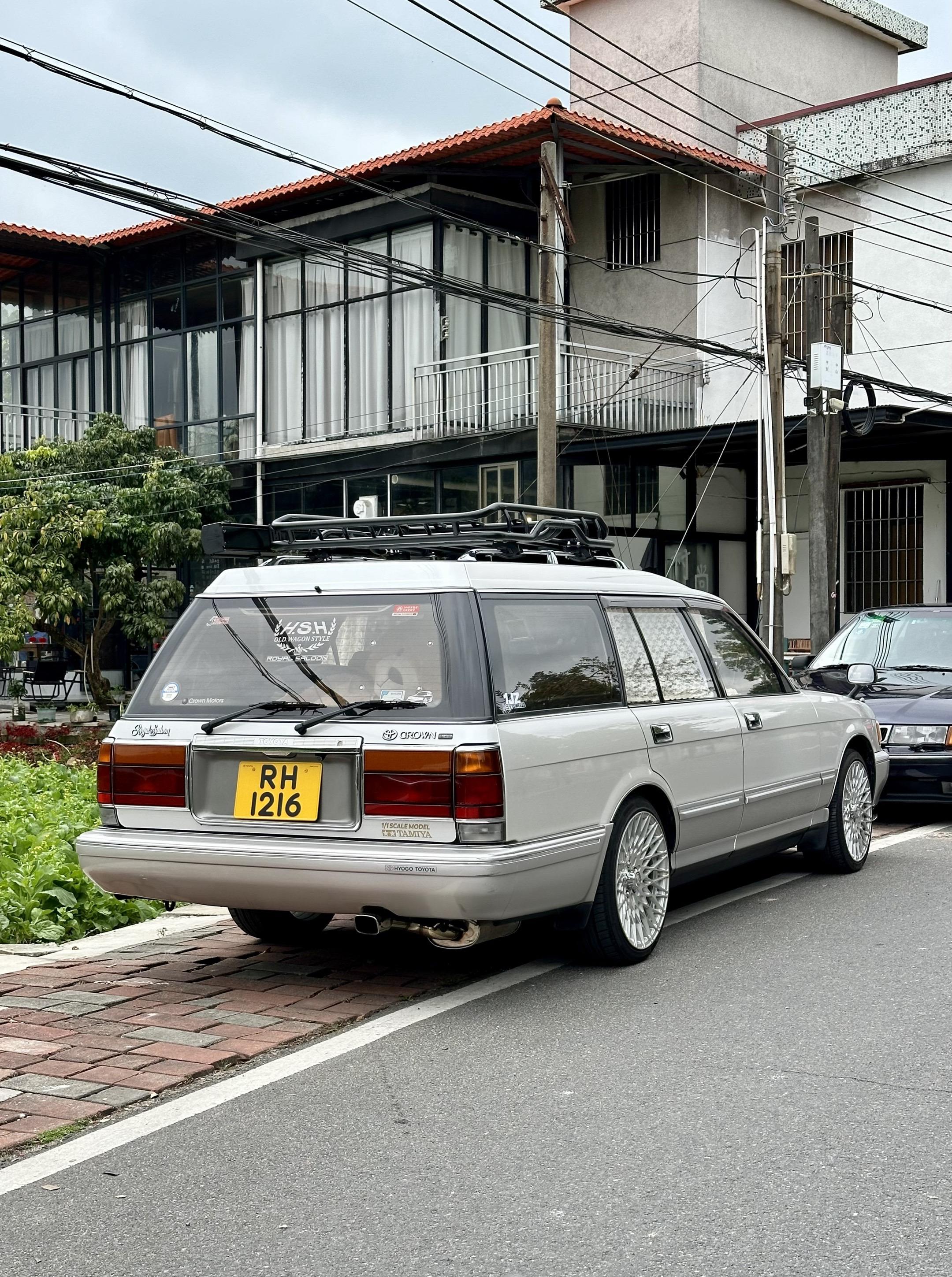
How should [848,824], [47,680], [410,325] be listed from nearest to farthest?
[848,824], [410,325], [47,680]

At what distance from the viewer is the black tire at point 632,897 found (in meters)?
6.06

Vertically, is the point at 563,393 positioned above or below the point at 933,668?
above

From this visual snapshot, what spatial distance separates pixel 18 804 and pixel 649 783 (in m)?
5.52

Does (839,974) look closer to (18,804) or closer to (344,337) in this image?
(18,804)

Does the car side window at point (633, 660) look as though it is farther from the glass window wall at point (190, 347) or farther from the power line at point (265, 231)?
the glass window wall at point (190, 347)

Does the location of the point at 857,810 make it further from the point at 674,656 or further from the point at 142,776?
the point at 142,776

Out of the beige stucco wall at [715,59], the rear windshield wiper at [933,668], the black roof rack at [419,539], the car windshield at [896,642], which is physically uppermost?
the beige stucco wall at [715,59]

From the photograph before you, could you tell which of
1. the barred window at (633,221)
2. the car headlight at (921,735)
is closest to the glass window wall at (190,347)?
the barred window at (633,221)

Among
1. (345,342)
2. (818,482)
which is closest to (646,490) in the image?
(345,342)

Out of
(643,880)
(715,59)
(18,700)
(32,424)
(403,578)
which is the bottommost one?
(18,700)

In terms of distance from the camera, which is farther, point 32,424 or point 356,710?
point 32,424

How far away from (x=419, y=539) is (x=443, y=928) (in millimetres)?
1768

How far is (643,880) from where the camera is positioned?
20.8ft

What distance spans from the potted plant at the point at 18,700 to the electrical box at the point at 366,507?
21.2 ft
